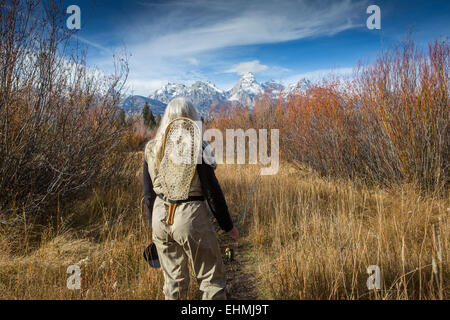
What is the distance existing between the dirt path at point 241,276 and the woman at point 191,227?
75cm

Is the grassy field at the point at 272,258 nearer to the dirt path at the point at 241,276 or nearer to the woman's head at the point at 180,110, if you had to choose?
the dirt path at the point at 241,276

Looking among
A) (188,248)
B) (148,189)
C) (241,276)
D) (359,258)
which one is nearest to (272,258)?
(241,276)

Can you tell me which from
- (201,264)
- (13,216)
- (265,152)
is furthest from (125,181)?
(265,152)

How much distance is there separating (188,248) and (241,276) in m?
1.28

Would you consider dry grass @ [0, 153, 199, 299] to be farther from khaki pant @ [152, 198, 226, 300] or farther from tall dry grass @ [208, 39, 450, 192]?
tall dry grass @ [208, 39, 450, 192]

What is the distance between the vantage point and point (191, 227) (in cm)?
128

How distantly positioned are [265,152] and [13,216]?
7365 millimetres

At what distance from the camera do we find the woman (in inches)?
50.9

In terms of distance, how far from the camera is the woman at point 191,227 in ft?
Result: 4.25

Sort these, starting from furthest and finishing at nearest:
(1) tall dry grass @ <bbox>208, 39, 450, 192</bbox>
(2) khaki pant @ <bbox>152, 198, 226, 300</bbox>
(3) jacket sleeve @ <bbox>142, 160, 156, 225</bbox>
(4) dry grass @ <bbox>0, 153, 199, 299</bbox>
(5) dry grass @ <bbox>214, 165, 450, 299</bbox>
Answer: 1. (1) tall dry grass @ <bbox>208, 39, 450, 192</bbox>
2. (4) dry grass @ <bbox>0, 153, 199, 299</bbox>
3. (5) dry grass @ <bbox>214, 165, 450, 299</bbox>
4. (3) jacket sleeve @ <bbox>142, 160, 156, 225</bbox>
5. (2) khaki pant @ <bbox>152, 198, 226, 300</bbox>

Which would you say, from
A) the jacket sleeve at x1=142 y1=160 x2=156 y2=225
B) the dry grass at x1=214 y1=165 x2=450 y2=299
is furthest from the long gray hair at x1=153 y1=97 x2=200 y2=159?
the dry grass at x1=214 y1=165 x2=450 y2=299

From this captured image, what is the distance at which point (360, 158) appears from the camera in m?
4.74

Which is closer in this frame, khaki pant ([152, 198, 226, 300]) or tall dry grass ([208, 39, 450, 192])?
khaki pant ([152, 198, 226, 300])
